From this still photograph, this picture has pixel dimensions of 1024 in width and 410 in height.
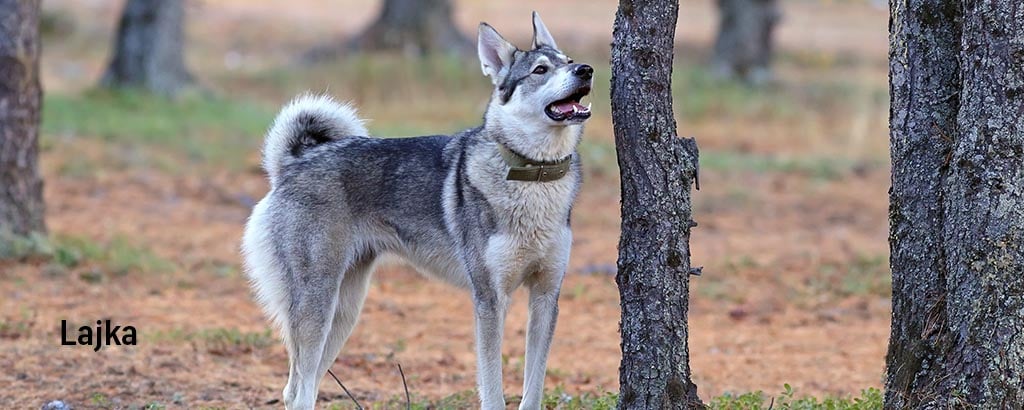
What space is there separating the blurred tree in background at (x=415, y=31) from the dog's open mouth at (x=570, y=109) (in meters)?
14.8

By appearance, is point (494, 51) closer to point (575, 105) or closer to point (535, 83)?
point (535, 83)

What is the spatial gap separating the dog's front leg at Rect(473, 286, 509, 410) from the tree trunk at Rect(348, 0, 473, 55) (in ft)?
49.1

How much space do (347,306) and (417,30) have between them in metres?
14.6

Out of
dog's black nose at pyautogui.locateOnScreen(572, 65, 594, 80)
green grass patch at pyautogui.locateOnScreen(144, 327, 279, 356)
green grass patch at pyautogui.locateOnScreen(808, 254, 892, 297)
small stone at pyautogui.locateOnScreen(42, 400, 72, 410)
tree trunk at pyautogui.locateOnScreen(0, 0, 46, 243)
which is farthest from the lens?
green grass patch at pyautogui.locateOnScreen(808, 254, 892, 297)

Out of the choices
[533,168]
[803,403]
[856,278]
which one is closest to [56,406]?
[533,168]

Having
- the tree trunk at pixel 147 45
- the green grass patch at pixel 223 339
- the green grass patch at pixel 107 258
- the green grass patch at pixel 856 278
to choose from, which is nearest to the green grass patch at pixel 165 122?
the tree trunk at pixel 147 45

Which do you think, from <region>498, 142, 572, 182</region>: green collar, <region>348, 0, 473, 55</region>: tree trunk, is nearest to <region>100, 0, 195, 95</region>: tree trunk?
<region>348, 0, 473, 55</region>: tree trunk

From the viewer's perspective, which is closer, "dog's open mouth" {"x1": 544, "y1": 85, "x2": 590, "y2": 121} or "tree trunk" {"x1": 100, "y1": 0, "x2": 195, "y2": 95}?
"dog's open mouth" {"x1": 544, "y1": 85, "x2": 590, "y2": 121}

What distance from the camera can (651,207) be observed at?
443cm

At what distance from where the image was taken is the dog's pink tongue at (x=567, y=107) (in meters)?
5.11

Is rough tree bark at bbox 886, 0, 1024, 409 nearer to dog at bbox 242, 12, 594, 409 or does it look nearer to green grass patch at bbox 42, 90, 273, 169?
dog at bbox 242, 12, 594, 409

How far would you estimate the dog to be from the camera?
5133 millimetres

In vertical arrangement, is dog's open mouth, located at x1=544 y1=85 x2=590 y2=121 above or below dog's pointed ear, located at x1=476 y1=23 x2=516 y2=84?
below

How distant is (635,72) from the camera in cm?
436
